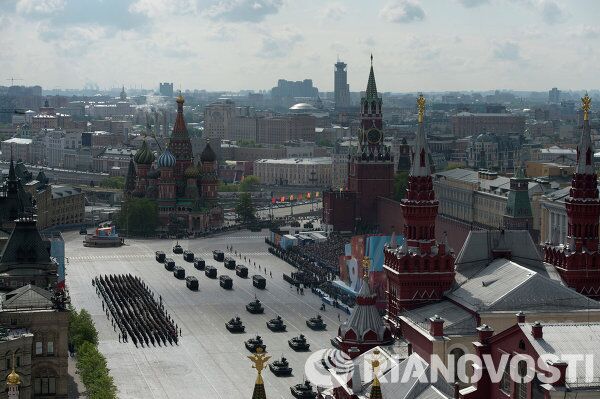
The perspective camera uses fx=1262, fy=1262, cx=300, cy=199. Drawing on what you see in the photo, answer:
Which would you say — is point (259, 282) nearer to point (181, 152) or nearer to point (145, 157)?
point (181, 152)

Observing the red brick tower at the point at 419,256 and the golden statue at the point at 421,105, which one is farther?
the golden statue at the point at 421,105

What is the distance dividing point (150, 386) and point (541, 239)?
60.7m

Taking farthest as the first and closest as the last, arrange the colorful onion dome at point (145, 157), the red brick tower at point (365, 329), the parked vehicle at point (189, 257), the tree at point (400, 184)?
the colorful onion dome at point (145, 157), the tree at point (400, 184), the parked vehicle at point (189, 257), the red brick tower at point (365, 329)

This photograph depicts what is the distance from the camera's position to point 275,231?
15112 cm

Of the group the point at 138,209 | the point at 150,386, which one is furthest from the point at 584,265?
the point at 138,209

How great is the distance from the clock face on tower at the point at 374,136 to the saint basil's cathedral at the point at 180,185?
25.2 m

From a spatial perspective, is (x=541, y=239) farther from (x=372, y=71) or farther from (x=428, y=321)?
(x=428, y=321)

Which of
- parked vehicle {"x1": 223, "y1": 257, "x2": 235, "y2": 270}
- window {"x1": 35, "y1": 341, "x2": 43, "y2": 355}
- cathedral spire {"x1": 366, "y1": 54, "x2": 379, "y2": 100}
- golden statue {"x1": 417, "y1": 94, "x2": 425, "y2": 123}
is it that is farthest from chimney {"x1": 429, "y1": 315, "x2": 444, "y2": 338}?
cathedral spire {"x1": 366, "y1": 54, "x2": 379, "y2": 100}

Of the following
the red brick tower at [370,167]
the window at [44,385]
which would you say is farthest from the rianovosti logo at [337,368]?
the red brick tower at [370,167]

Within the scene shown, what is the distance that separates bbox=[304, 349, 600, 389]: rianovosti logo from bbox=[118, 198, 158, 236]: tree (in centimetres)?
9015

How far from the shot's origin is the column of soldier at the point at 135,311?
94.4 metres

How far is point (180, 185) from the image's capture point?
168500mm

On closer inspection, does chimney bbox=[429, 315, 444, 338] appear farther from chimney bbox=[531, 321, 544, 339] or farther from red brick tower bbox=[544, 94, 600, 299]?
chimney bbox=[531, 321, 544, 339]

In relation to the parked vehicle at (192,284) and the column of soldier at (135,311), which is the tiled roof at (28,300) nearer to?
the column of soldier at (135,311)
